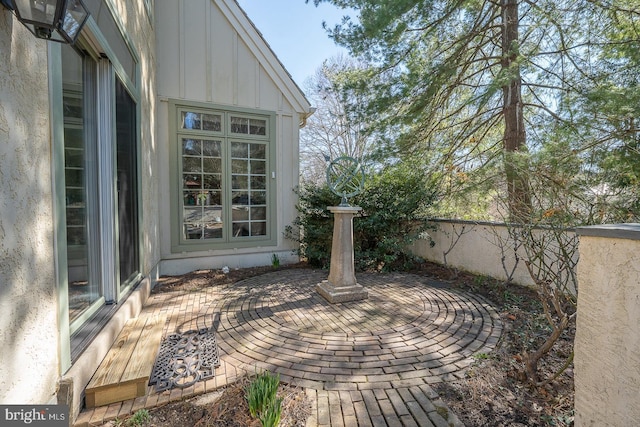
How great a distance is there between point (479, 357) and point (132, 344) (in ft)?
11.2

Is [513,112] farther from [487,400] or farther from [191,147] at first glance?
[191,147]

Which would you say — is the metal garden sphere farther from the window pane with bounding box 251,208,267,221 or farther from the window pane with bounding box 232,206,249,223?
the window pane with bounding box 232,206,249,223

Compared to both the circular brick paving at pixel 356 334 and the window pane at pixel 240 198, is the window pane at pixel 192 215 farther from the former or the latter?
the circular brick paving at pixel 356 334

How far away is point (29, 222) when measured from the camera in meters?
1.63

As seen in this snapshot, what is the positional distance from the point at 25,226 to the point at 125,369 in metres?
1.39

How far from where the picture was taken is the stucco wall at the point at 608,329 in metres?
1.36

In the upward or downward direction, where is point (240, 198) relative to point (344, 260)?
upward

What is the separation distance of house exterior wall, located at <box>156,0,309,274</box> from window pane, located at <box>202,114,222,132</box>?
27 cm

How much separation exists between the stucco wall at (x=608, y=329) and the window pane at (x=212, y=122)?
614 cm

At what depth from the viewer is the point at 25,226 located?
1593 mm

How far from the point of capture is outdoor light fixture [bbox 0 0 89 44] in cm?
138

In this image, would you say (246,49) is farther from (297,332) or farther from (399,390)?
(399,390)

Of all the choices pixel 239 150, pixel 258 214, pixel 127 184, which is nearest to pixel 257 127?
pixel 239 150

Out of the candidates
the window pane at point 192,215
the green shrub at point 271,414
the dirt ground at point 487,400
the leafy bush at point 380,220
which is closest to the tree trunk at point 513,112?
the leafy bush at point 380,220
